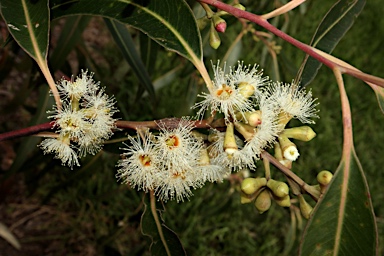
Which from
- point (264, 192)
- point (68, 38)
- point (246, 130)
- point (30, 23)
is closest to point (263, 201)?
point (264, 192)

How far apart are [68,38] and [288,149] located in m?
1.00

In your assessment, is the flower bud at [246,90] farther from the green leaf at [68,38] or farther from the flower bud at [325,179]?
the green leaf at [68,38]

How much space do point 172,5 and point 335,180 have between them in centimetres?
42

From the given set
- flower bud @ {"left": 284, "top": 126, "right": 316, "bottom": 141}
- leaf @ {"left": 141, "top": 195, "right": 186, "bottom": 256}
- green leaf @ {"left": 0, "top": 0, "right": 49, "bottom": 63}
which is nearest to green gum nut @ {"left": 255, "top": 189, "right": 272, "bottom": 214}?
flower bud @ {"left": 284, "top": 126, "right": 316, "bottom": 141}

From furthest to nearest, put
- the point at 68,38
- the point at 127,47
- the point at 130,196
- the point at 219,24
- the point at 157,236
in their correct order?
the point at 130,196, the point at 68,38, the point at 127,47, the point at 157,236, the point at 219,24

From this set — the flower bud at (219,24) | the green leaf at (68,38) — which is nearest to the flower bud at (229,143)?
the flower bud at (219,24)

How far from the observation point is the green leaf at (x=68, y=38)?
1.59m

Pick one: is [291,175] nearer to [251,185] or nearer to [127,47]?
[251,185]

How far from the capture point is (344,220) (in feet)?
2.65

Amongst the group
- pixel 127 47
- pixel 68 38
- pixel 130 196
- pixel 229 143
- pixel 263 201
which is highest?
pixel 229 143

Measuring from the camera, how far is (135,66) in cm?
143

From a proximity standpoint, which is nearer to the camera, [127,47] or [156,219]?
[156,219]

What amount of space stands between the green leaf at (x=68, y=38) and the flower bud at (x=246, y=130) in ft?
3.02

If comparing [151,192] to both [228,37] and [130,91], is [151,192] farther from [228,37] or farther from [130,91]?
[228,37]
